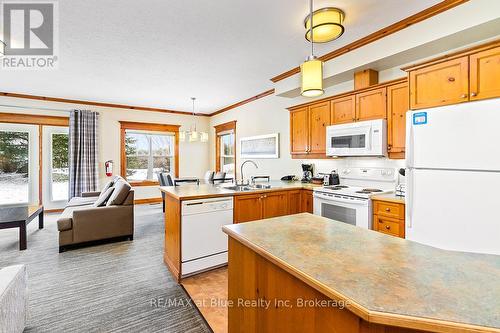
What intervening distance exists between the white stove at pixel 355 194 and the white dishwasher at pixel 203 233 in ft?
4.08

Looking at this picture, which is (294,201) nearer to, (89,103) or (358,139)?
(358,139)

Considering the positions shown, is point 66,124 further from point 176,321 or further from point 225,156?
point 176,321

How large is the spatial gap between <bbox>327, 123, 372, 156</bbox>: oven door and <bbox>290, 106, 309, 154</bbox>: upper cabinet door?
1.74 ft

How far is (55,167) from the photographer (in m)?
5.86

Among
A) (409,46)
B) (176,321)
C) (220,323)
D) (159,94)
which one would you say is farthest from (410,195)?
(159,94)

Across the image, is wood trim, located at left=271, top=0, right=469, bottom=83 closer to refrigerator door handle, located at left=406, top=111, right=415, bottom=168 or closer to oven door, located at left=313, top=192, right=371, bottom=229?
refrigerator door handle, located at left=406, top=111, right=415, bottom=168

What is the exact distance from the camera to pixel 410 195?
2.20 metres

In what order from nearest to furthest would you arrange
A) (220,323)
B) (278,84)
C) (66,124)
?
(220,323) → (278,84) → (66,124)

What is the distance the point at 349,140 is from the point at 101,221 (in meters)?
3.76

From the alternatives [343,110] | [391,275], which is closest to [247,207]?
[343,110]

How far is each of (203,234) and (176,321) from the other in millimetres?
913

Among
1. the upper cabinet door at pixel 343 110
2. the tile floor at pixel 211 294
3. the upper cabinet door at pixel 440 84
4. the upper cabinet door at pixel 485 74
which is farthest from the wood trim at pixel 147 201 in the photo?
the upper cabinet door at pixel 485 74

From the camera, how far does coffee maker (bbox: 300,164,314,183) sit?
13.8 feet

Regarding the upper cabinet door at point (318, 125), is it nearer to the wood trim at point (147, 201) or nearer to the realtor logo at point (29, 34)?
the realtor logo at point (29, 34)
